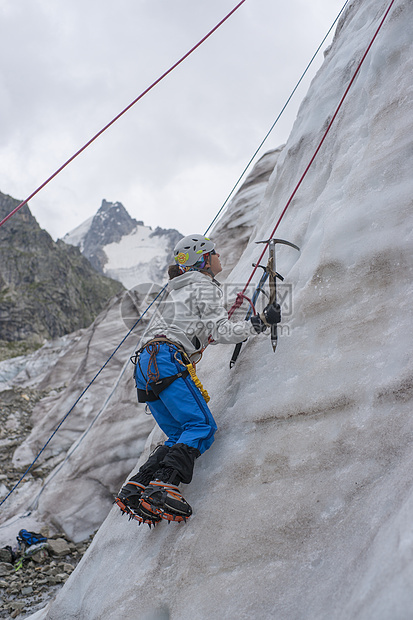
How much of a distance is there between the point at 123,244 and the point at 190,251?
163 metres

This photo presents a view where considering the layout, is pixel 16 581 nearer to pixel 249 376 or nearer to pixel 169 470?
pixel 169 470

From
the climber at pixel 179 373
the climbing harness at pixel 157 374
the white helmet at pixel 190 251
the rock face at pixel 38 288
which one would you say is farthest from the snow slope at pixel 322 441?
the rock face at pixel 38 288

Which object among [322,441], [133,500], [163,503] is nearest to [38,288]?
[133,500]

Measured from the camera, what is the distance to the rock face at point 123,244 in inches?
5856

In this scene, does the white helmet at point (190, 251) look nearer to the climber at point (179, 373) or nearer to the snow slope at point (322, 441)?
the climber at point (179, 373)

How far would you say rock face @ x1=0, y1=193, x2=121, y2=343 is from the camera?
56.1 m

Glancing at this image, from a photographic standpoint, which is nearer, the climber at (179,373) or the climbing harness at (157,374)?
the climber at (179,373)

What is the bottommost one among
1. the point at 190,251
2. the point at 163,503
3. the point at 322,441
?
the point at 322,441

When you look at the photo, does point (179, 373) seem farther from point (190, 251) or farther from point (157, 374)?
point (190, 251)

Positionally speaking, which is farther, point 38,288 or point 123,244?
point 123,244

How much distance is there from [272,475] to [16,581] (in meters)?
4.24

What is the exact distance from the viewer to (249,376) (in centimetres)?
377

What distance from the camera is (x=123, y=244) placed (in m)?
163

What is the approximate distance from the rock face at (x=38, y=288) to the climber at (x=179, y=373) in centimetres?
5379
